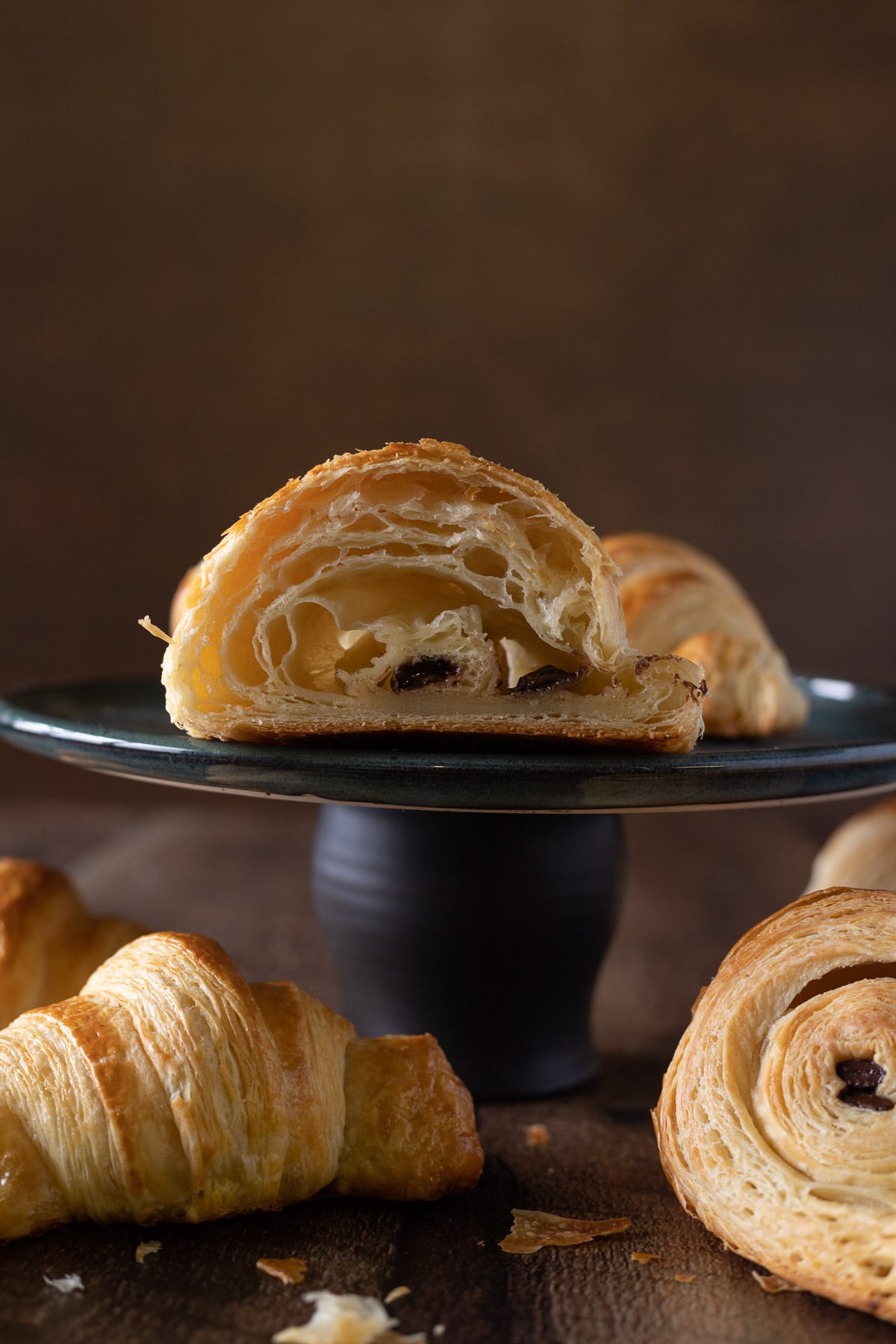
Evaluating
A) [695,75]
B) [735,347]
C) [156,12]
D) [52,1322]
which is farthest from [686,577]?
[156,12]

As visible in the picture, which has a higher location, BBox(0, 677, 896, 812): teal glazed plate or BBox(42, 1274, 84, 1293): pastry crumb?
BBox(0, 677, 896, 812): teal glazed plate

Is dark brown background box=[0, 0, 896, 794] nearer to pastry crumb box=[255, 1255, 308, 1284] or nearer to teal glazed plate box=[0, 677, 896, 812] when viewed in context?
teal glazed plate box=[0, 677, 896, 812]

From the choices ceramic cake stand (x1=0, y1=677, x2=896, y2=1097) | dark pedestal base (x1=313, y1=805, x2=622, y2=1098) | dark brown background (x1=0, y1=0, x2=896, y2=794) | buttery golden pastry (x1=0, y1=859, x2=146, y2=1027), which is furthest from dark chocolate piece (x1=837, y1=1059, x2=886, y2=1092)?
dark brown background (x1=0, y1=0, x2=896, y2=794)

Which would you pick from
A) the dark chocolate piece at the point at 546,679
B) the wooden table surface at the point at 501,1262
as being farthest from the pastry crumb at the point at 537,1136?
the dark chocolate piece at the point at 546,679

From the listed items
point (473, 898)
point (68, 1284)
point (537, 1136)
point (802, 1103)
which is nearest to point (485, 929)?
point (473, 898)

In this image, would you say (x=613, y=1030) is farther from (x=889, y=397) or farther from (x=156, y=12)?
(x=156, y=12)

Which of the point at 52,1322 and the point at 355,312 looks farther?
the point at 355,312

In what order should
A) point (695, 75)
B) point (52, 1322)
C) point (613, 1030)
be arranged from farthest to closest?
1. point (695, 75)
2. point (613, 1030)
3. point (52, 1322)
